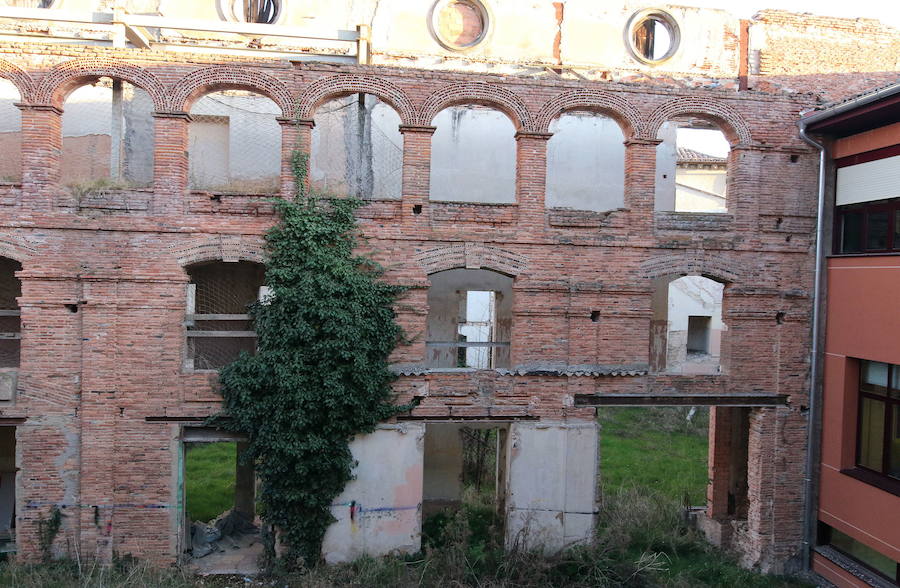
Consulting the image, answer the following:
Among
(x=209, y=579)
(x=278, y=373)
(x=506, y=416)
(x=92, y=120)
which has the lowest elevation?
(x=209, y=579)

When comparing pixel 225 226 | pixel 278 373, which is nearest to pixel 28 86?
pixel 225 226

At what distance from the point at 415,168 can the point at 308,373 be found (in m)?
3.96

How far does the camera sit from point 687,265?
37.1ft

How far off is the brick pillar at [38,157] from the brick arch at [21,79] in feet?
0.57

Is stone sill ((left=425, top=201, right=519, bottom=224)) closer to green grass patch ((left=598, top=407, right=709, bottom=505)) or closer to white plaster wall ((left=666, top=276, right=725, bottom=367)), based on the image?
green grass patch ((left=598, top=407, right=709, bottom=505))

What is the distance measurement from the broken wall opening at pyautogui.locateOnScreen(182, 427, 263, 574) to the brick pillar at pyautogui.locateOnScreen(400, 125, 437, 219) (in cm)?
497

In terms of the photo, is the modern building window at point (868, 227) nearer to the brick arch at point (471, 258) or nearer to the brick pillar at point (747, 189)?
the brick pillar at point (747, 189)

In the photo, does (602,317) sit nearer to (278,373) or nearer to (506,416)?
(506,416)

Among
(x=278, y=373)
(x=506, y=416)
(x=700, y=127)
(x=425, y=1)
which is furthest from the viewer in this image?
(x=425, y=1)

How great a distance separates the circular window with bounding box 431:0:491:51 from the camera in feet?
52.6

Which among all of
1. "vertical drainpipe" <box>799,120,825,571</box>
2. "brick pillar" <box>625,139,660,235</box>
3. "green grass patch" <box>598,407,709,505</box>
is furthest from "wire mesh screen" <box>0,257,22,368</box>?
"vertical drainpipe" <box>799,120,825,571</box>

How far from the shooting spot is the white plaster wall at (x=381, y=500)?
10.5 m

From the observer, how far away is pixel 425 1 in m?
16.1

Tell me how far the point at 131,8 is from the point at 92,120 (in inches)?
117
